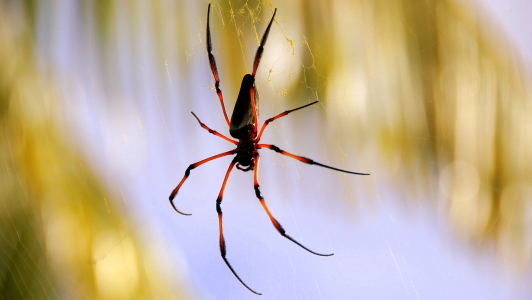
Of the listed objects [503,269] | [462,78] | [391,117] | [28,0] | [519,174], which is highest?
[28,0]

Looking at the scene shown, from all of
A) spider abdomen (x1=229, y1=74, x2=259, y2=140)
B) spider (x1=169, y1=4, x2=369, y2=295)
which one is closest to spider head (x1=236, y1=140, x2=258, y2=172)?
spider (x1=169, y1=4, x2=369, y2=295)

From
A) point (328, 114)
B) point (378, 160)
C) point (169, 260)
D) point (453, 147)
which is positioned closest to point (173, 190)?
point (169, 260)

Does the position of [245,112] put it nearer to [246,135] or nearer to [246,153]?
[246,135]

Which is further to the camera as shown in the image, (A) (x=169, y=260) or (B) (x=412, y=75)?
(A) (x=169, y=260)

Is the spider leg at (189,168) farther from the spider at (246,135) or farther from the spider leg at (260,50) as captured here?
the spider leg at (260,50)

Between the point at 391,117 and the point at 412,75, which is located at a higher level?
the point at 412,75

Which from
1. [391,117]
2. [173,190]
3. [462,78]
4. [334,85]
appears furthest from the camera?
[173,190]

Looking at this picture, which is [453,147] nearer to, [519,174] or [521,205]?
[519,174]

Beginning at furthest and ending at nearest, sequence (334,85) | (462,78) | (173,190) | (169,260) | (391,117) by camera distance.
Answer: (173,190)
(169,260)
(334,85)
(391,117)
(462,78)

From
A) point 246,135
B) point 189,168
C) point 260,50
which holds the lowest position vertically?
point 189,168

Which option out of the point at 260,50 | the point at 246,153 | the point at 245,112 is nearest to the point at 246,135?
the point at 246,153

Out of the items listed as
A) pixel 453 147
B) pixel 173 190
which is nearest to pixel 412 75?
pixel 453 147
